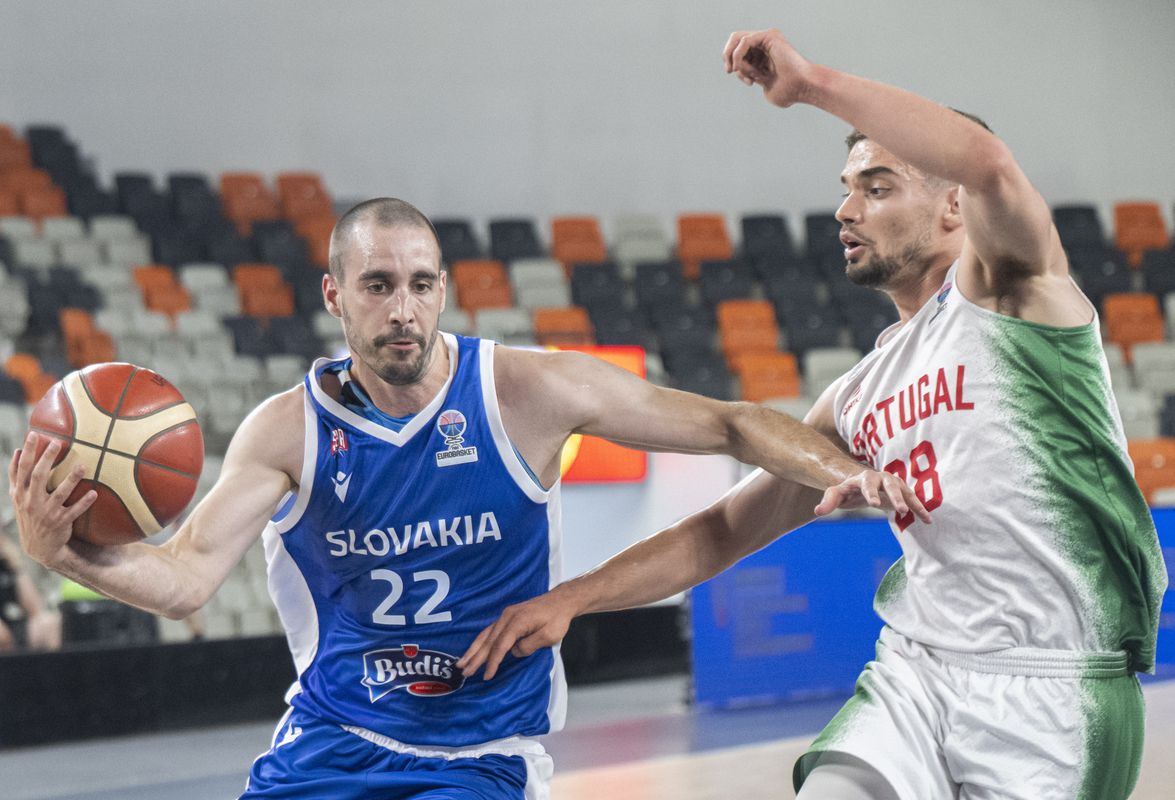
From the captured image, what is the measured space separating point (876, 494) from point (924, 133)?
2.13 ft

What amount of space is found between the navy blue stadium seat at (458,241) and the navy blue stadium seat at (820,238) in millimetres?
3523

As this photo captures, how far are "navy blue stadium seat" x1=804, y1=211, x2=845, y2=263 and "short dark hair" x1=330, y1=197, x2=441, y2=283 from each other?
1161 centimetres

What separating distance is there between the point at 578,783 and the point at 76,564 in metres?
3.37

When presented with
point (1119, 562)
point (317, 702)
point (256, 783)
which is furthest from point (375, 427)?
point (1119, 562)

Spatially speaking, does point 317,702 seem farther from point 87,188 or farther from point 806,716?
point 87,188

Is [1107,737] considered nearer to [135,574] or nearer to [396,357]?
[396,357]

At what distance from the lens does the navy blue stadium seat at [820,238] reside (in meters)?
14.2

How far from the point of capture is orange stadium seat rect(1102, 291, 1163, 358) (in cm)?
1341

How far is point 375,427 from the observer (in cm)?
289

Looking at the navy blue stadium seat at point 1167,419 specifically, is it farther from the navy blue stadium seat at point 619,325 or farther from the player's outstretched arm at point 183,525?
the player's outstretched arm at point 183,525

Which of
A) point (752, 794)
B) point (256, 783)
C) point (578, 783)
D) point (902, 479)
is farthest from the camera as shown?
point (578, 783)

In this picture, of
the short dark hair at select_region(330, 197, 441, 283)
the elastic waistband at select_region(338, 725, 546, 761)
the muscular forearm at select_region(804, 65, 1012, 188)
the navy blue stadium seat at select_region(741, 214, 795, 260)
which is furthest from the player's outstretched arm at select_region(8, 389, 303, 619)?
the navy blue stadium seat at select_region(741, 214, 795, 260)

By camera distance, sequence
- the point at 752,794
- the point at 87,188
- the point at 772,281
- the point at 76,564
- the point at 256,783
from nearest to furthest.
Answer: the point at 76,564, the point at 256,783, the point at 752,794, the point at 87,188, the point at 772,281

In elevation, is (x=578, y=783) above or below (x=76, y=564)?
below
